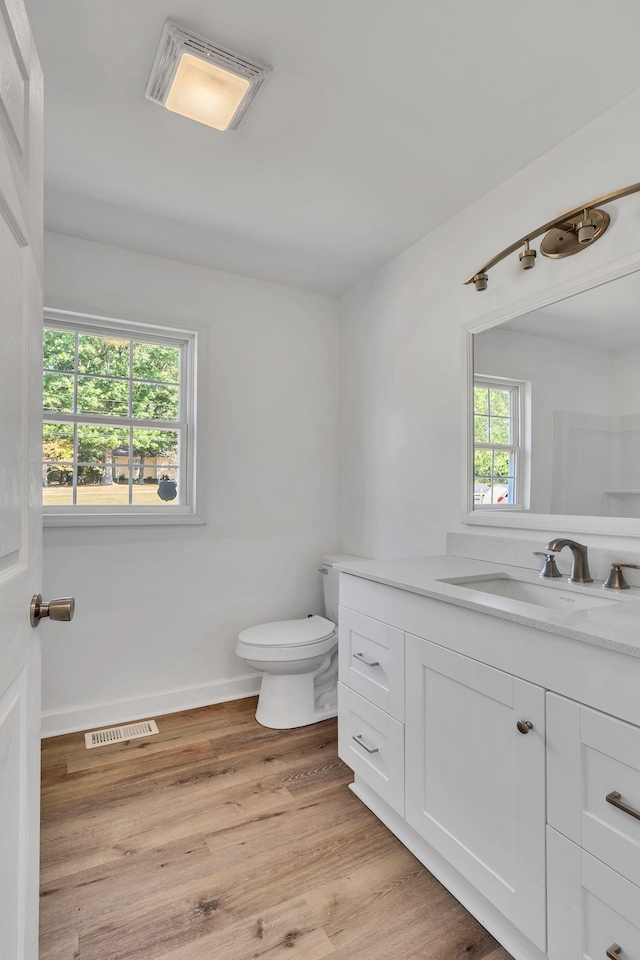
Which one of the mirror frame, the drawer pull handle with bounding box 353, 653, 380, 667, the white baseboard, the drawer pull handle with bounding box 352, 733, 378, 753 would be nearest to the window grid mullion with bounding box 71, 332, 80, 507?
the white baseboard

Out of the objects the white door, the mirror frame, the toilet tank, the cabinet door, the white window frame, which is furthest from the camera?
the toilet tank

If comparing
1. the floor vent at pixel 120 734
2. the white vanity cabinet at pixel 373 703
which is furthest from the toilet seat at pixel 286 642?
the floor vent at pixel 120 734

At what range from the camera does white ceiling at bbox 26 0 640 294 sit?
4.29 feet

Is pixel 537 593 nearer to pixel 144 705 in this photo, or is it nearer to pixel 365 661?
pixel 365 661

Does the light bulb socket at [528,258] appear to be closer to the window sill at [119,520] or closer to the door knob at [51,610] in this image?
the door knob at [51,610]

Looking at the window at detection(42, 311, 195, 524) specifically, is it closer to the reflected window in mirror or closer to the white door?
the reflected window in mirror

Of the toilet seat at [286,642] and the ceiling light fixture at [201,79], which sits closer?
the ceiling light fixture at [201,79]

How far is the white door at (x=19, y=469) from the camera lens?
27.3 inches

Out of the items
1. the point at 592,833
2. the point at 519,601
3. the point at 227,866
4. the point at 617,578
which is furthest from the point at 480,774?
the point at 227,866

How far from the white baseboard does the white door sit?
1597 mm

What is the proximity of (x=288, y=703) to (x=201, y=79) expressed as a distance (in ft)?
8.02

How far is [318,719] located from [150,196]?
2473mm

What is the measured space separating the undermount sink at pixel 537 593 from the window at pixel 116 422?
1548mm

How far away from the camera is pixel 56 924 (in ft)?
4.34
